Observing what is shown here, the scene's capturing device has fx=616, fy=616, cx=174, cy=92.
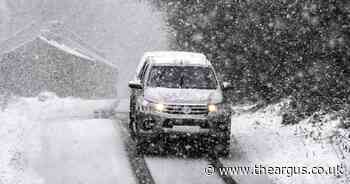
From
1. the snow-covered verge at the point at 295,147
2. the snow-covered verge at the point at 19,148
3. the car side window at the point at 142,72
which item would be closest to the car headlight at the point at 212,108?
the snow-covered verge at the point at 295,147

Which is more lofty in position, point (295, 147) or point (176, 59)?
point (176, 59)

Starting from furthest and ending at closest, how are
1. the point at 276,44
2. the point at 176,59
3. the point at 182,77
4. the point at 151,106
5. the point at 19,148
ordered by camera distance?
the point at 276,44
the point at 176,59
the point at 182,77
the point at 19,148
the point at 151,106

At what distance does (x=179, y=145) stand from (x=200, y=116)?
166cm

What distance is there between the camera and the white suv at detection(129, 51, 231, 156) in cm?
1226

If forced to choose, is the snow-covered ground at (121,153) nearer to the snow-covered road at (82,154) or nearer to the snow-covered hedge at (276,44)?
the snow-covered road at (82,154)

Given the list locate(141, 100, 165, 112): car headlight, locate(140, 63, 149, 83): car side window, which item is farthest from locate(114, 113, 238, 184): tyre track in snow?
locate(140, 63, 149, 83): car side window

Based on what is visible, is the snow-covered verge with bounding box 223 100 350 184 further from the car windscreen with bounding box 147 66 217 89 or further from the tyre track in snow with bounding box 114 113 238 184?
the car windscreen with bounding box 147 66 217 89

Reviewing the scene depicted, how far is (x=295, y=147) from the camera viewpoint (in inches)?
499

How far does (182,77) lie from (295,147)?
2907 millimetres

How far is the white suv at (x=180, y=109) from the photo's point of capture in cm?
1226

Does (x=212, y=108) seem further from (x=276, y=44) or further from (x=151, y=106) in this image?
(x=276, y=44)

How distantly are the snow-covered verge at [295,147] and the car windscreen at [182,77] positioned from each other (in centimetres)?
165

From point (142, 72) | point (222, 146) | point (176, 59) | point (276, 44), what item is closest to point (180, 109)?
point (222, 146)

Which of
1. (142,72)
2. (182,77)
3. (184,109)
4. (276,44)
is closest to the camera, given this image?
(184,109)
